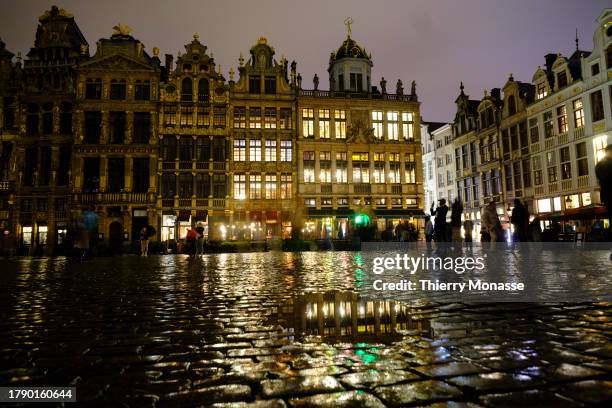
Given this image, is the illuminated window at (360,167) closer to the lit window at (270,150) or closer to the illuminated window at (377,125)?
the illuminated window at (377,125)

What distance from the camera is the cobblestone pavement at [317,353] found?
74.5 inches

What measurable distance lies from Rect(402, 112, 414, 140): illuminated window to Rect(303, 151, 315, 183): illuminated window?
390 inches

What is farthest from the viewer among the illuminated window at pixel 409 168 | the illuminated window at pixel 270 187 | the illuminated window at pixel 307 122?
the illuminated window at pixel 409 168

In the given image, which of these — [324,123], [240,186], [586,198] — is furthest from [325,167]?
[586,198]

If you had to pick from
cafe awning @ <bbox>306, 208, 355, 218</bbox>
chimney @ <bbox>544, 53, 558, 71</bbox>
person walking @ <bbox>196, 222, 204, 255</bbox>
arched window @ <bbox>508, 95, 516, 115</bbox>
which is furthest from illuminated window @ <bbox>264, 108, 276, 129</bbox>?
chimney @ <bbox>544, 53, 558, 71</bbox>


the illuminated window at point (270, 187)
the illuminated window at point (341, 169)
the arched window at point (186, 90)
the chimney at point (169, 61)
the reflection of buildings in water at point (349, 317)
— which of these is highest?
the chimney at point (169, 61)

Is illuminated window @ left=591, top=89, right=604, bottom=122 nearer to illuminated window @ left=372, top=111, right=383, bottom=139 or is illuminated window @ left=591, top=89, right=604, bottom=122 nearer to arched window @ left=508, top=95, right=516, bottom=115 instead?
arched window @ left=508, top=95, right=516, bottom=115

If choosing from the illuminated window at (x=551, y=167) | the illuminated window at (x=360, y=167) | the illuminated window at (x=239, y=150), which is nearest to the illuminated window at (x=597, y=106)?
the illuminated window at (x=551, y=167)

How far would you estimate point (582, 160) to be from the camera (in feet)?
96.7

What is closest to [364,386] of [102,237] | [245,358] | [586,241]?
[245,358]

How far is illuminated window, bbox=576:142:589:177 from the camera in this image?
95.5 ft

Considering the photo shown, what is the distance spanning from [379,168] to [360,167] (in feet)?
6.50

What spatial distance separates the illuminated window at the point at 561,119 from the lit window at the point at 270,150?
936 inches

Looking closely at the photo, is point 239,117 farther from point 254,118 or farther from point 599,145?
A: point 599,145
